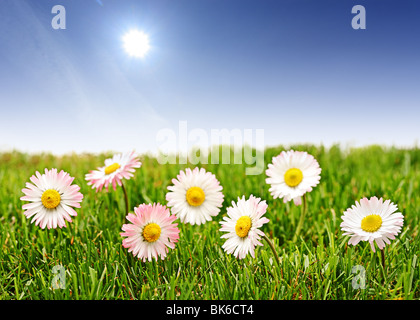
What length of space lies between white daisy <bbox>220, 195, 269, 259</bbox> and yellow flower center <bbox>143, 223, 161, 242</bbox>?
1.04ft

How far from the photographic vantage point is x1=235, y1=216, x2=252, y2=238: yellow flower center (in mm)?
1555

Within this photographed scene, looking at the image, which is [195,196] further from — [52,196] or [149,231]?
[52,196]

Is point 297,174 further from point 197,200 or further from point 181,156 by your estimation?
point 181,156

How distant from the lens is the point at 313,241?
234 centimetres

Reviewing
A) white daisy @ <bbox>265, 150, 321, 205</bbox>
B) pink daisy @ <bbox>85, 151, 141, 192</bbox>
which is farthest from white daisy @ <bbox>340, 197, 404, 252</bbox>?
pink daisy @ <bbox>85, 151, 141, 192</bbox>

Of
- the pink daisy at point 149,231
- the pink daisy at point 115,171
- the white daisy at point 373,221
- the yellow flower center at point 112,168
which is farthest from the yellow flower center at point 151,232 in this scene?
the white daisy at point 373,221

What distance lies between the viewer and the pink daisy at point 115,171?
1798 millimetres

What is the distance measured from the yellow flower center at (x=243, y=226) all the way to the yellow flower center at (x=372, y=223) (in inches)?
20.0

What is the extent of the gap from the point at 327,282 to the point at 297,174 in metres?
0.53

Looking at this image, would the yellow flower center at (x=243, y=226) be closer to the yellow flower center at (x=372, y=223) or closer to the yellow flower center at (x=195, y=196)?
the yellow flower center at (x=195, y=196)

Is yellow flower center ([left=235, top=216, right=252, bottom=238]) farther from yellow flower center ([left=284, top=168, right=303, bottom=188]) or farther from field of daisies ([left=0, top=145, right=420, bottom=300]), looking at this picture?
yellow flower center ([left=284, top=168, right=303, bottom=188])

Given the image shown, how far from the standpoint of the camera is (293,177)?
1.83 meters
